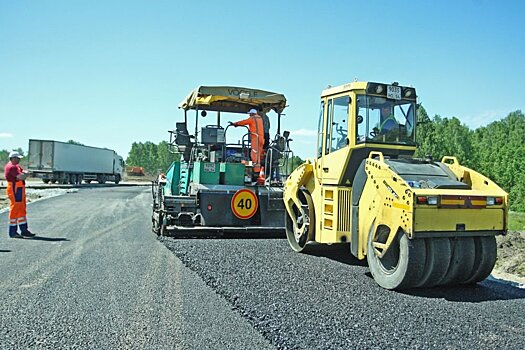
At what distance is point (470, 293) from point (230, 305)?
8.59 ft

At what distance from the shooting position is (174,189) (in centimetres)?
1114

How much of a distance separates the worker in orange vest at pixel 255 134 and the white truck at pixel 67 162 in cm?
2881

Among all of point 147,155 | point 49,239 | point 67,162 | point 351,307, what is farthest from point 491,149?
point 147,155

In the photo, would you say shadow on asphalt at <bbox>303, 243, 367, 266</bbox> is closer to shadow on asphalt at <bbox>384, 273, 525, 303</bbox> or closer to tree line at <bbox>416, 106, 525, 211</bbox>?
shadow on asphalt at <bbox>384, 273, 525, 303</bbox>

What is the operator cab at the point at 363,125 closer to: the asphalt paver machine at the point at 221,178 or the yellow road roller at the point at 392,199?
the yellow road roller at the point at 392,199

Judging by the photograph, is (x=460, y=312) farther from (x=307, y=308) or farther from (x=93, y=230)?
(x=93, y=230)

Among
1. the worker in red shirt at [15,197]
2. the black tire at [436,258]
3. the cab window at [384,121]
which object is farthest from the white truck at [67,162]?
the black tire at [436,258]

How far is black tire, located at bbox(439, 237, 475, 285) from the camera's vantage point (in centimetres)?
550

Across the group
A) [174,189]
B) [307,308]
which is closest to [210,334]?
[307,308]

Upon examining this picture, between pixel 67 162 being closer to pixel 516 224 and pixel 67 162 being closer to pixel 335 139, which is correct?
pixel 516 224

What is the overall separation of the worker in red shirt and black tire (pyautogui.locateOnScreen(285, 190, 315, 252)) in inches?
198

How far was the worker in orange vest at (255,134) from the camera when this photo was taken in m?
10.6

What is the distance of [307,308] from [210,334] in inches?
41.7

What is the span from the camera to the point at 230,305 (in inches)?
196
